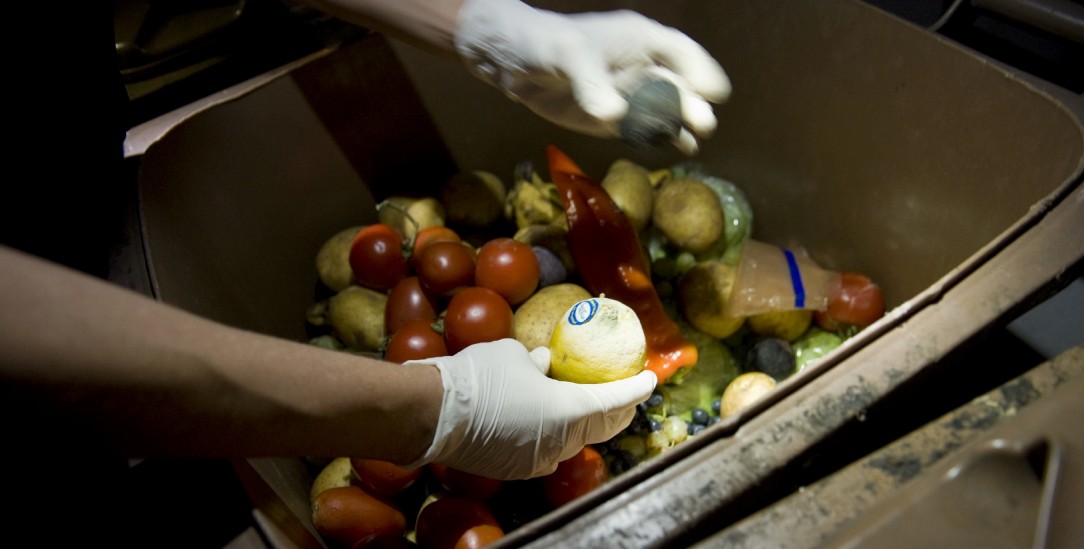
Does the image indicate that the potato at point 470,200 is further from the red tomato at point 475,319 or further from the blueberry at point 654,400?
the blueberry at point 654,400

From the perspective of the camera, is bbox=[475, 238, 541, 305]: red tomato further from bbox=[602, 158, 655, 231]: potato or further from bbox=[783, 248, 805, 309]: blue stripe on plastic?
bbox=[783, 248, 805, 309]: blue stripe on plastic

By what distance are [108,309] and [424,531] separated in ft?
1.67

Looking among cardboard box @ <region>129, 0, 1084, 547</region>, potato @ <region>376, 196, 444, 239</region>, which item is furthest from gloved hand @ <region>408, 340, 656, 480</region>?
potato @ <region>376, 196, 444, 239</region>

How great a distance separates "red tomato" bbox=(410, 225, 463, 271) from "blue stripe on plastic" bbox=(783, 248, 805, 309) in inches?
24.9

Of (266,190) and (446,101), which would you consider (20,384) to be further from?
(446,101)

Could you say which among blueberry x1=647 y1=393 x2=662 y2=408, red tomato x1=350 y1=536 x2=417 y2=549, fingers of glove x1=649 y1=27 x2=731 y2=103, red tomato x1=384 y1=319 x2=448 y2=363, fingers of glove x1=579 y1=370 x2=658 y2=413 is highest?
fingers of glove x1=649 y1=27 x2=731 y2=103

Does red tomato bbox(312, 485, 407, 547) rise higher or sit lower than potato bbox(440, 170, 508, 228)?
lower

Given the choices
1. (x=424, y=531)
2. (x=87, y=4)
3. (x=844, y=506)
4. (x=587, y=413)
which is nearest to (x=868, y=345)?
(x=844, y=506)

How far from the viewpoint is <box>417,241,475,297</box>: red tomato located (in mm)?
1037

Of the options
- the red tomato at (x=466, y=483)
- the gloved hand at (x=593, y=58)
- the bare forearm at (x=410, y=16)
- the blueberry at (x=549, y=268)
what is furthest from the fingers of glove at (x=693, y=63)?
the red tomato at (x=466, y=483)

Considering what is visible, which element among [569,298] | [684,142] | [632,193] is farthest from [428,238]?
[684,142]

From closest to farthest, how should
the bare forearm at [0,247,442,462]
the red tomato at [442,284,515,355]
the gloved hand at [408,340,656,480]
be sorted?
the bare forearm at [0,247,442,462] < the gloved hand at [408,340,656,480] < the red tomato at [442,284,515,355]

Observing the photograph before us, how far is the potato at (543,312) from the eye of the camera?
0.99m

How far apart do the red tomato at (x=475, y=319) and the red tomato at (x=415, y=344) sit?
0.8 inches
